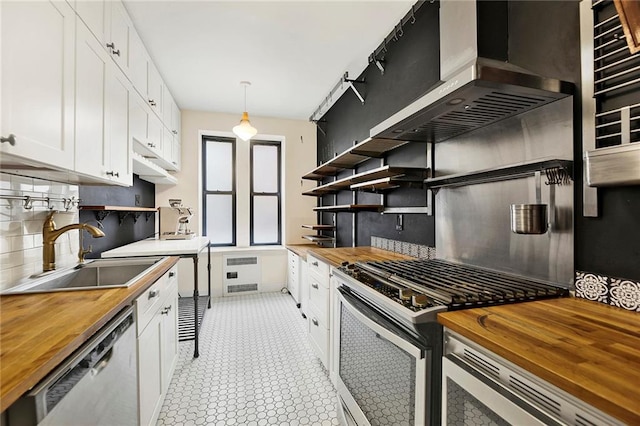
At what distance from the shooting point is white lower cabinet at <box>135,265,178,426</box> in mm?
1437

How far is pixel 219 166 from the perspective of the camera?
473 centimetres

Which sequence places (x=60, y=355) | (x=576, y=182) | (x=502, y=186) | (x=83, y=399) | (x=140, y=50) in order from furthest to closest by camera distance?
(x=140, y=50) → (x=502, y=186) → (x=576, y=182) → (x=83, y=399) → (x=60, y=355)

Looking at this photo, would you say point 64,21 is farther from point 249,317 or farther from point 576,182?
point 249,317

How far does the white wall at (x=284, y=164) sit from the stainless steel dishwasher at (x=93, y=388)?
3.32 metres

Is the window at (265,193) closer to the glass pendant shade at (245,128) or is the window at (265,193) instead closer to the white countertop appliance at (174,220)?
the white countertop appliance at (174,220)

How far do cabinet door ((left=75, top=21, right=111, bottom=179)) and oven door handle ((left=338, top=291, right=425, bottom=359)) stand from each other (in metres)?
1.58

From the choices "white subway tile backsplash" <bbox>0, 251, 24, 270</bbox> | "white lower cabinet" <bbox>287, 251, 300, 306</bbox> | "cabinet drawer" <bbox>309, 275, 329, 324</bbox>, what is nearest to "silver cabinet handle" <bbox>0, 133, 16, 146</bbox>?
"white subway tile backsplash" <bbox>0, 251, 24, 270</bbox>

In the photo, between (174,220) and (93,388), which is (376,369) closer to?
(93,388)

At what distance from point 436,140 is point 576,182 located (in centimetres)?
93

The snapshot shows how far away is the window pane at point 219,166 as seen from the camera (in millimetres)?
4680

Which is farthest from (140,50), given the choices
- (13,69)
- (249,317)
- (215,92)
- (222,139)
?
(249,317)

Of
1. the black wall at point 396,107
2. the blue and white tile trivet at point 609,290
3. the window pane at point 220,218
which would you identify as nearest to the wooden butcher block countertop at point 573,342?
the blue and white tile trivet at point 609,290

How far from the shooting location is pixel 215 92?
3.67m

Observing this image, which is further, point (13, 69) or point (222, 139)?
point (222, 139)
